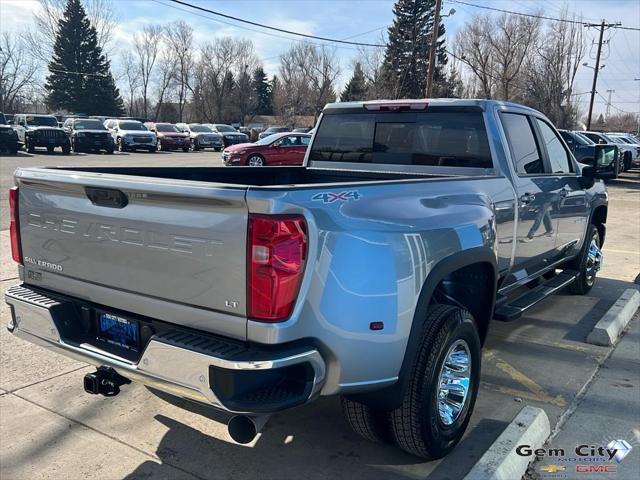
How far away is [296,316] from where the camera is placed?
89.0 inches

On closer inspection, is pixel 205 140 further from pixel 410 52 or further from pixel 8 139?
pixel 410 52

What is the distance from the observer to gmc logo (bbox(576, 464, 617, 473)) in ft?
10.3

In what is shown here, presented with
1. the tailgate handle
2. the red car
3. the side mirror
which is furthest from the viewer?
the red car

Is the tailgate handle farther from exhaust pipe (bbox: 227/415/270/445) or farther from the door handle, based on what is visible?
the door handle

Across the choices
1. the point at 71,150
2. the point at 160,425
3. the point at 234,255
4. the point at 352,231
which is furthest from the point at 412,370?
the point at 71,150

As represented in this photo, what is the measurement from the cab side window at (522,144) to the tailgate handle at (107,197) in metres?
2.92

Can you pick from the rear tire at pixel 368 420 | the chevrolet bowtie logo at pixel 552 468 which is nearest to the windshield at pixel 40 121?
the rear tire at pixel 368 420

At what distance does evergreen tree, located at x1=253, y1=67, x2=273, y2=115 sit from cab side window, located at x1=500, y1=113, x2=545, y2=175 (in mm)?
87979

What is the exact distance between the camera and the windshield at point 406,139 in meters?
4.27

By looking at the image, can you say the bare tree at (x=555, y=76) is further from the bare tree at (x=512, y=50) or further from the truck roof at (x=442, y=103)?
the truck roof at (x=442, y=103)

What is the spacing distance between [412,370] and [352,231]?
857mm

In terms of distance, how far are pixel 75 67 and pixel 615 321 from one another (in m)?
66.1

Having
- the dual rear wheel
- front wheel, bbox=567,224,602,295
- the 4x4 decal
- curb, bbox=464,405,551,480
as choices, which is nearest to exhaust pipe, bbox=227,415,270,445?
the dual rear wheel

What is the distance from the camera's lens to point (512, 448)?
2.94 m
